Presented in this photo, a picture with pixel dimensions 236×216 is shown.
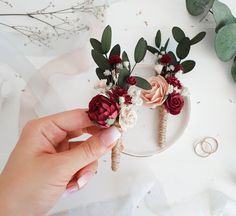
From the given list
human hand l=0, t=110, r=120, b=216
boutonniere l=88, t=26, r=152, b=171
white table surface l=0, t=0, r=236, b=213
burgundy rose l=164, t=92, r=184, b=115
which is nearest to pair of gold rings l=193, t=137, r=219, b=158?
white table surface l=0, t=0, r=236, b=213

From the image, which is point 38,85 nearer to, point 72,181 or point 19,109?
point 19,109

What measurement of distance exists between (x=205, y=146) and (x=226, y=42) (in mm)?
288

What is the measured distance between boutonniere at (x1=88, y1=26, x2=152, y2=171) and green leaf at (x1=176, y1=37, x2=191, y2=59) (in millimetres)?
158

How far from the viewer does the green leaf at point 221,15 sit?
904 millimetres

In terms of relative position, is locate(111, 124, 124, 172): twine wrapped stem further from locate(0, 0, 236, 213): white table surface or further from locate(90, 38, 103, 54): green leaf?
locate(90, 38, 103, 54): green leaf

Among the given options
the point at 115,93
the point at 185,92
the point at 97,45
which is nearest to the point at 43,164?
the point at 115,93

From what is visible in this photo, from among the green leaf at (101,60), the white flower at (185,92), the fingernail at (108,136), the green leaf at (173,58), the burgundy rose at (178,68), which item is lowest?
the fingernail at (108,136)

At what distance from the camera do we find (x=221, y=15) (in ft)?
2.98

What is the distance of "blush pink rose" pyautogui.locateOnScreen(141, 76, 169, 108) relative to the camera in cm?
86

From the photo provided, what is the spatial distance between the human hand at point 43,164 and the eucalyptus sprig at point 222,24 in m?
0.41

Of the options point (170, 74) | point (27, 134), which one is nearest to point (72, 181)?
point (27, 134)

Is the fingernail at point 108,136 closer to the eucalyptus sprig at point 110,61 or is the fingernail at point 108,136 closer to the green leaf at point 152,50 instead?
the eucalyptus sprig at point 110,61

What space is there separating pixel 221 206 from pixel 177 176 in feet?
0.46

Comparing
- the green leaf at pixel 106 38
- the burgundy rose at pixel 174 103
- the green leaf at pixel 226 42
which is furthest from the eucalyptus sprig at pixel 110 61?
the green leaf at pixel 226 42
